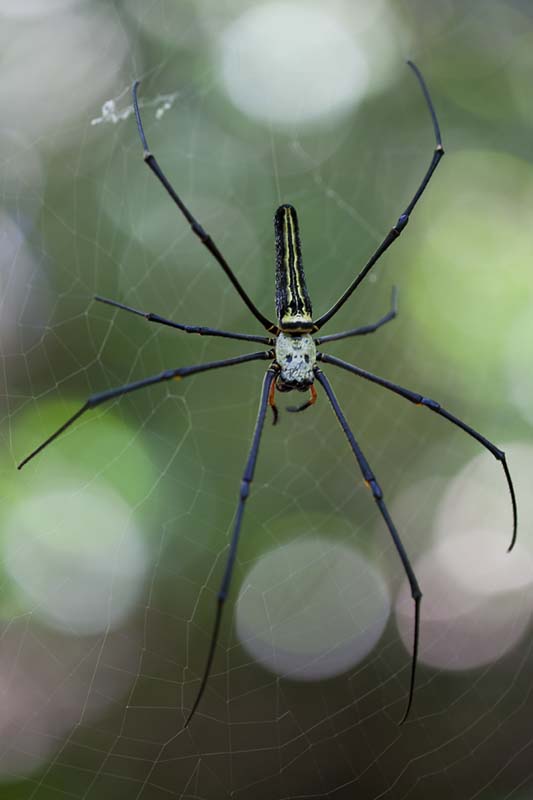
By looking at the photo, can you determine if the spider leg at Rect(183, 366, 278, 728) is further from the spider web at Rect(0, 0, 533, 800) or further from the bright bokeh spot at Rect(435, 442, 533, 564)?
the bright bokeh spot at Rect(435, 442, 533, 564)

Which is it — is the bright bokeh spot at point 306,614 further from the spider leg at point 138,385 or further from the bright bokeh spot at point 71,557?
the spider leg at point 138,385

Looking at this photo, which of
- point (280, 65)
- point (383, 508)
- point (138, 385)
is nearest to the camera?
point (138, 385)

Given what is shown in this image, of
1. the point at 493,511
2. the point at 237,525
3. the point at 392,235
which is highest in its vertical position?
the point at 493,511

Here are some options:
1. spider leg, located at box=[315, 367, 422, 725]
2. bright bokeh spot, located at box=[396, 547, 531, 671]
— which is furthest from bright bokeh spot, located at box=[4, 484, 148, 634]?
bright bokeh spot, located at box=[396, 547, 531, 671]

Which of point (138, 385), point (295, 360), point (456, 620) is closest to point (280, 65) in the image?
point (295, 360)

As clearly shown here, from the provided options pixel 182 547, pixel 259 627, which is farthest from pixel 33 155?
pixel 259 627

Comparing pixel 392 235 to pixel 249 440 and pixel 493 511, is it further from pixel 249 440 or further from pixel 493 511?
pixel 493 511
